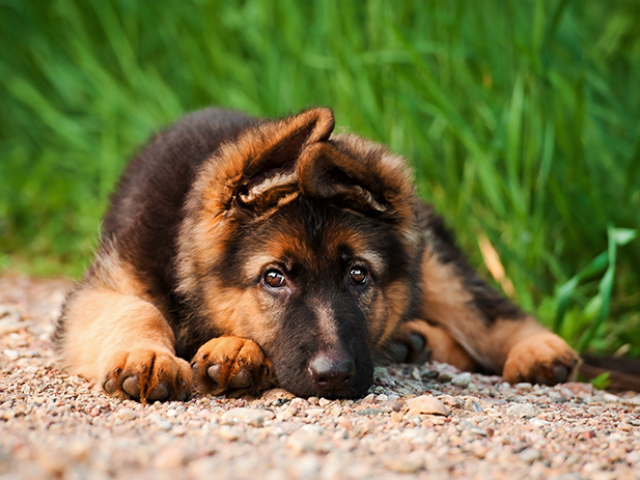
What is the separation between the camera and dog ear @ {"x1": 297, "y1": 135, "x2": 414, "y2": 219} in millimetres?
3039

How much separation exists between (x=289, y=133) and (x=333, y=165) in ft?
0.75

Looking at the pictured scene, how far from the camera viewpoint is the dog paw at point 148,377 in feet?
9.44

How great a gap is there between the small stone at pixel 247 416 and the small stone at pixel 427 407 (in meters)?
0.55

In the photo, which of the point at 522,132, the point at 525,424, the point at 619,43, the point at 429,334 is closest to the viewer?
the point at 525,424

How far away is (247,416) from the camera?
8.68ft

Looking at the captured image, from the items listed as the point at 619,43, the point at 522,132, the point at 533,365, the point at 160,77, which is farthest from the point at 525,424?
the point at 160,77

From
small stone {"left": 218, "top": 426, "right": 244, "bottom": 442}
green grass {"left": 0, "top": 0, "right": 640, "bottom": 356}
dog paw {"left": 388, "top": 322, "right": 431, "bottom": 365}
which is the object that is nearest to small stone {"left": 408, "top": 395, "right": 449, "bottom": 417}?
small stone {"left": 218, "top": 426, "right": 244, "bottom": 442}

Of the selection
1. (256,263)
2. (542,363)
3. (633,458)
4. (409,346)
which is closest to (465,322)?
(409,346)

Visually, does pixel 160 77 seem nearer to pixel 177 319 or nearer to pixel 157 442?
pixel 177 319

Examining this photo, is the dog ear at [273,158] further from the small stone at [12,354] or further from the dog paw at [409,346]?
the small stone at [12,354]

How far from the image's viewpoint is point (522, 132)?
5.16 m

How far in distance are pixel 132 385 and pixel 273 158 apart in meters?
1.12

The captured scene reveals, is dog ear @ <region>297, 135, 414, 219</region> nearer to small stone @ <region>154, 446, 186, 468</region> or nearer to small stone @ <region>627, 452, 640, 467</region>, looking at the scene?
small stone @ <region>154, 446, 186, 468</region>

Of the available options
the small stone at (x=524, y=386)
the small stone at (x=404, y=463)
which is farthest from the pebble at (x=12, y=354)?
the small stone at (x=524, y=386)
